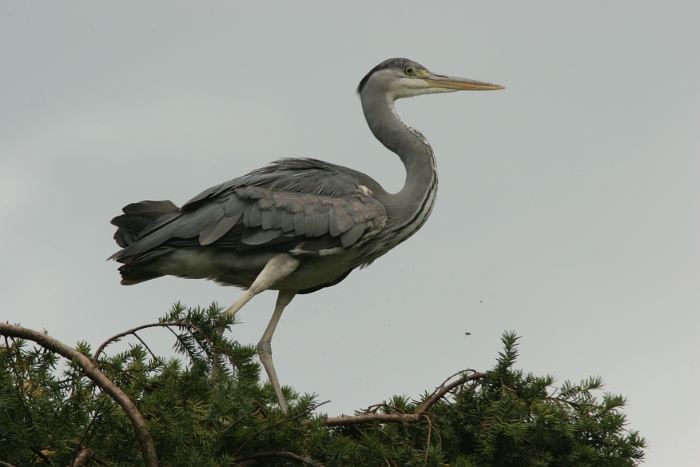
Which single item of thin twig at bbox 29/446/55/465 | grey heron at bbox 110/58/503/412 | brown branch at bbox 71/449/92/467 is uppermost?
grey heron at bbox 110/58/503/412

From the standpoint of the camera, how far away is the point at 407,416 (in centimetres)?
500

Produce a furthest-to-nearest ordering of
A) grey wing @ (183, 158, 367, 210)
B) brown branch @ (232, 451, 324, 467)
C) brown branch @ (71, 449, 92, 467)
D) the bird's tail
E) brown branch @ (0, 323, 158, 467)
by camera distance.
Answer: the bird's tail
grey wing @ (183, 158, 367, 210)
brown branch @ (232, 451, 324, 467)
brown branch @ (71, 449, 92, 467)
brown branch @ (0, 323, 158, 467)

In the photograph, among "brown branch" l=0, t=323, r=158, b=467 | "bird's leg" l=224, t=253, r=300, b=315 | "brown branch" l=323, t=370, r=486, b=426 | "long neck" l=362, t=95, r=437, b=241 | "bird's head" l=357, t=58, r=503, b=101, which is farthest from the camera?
"bird's head" l=357, t=58, r=503, b=101

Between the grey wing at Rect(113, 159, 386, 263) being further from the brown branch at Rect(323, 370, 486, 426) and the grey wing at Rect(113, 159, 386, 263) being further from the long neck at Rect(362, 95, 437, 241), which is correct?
the brown branch at Rect(323, 370, 486, 426)

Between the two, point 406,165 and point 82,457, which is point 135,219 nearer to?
point 406,165

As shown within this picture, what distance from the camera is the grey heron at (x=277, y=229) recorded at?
278 inches

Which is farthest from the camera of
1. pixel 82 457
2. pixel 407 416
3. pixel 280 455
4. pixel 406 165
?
pixel 406 165

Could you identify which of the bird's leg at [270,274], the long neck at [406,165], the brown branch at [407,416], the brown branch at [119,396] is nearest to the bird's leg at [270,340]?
the bird's leg at [270,274]

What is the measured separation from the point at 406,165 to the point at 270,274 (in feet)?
5.84

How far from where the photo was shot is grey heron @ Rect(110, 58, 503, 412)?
7.06 metres

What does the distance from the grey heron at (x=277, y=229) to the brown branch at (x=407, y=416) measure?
1.98m

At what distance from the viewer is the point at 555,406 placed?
4918mm

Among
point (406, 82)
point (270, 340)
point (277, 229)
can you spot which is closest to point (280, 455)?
point (277, 229)

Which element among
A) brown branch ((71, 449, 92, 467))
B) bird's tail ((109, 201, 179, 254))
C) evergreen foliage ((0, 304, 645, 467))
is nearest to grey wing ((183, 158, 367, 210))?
bird's tail ((109, 201, 179, 254))
